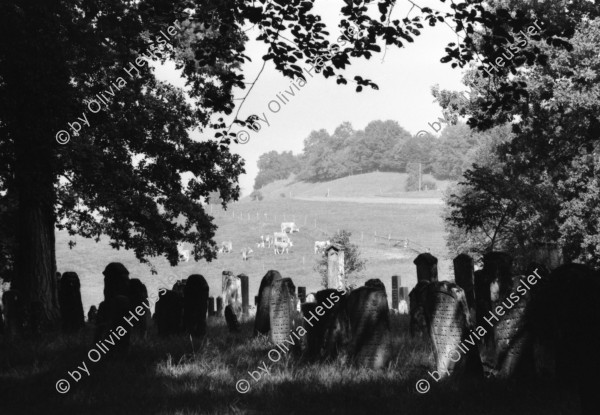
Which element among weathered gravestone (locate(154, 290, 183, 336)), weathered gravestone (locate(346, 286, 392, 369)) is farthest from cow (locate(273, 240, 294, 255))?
weathered gravestone (locate(346, 286, 392, 369))

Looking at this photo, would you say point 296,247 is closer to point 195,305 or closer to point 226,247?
point 226,247

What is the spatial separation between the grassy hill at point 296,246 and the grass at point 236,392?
4103 centimetres

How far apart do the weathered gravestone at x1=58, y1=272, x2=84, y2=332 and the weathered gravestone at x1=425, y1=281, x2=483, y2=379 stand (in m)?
8.21

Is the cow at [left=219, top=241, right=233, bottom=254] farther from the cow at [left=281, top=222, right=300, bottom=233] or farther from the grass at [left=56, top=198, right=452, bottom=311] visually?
the cow at [left=281, top=222, right=300, bottom=233]

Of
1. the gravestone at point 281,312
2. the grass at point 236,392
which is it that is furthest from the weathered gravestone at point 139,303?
the gravestone at point 281,312

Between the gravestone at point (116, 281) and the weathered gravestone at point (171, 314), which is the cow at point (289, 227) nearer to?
the gravestone at point (116, 281)

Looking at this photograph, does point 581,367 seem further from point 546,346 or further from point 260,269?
point 260,269

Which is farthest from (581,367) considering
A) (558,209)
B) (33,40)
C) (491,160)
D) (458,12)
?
(491,160)

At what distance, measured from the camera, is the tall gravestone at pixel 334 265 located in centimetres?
2667

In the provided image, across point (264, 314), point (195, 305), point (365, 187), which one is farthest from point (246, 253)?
point (365, 187)

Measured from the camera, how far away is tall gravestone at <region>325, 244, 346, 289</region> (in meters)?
26.7

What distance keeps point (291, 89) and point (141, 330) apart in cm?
559

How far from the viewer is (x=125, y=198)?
67.5 ft

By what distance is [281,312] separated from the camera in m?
12.3
